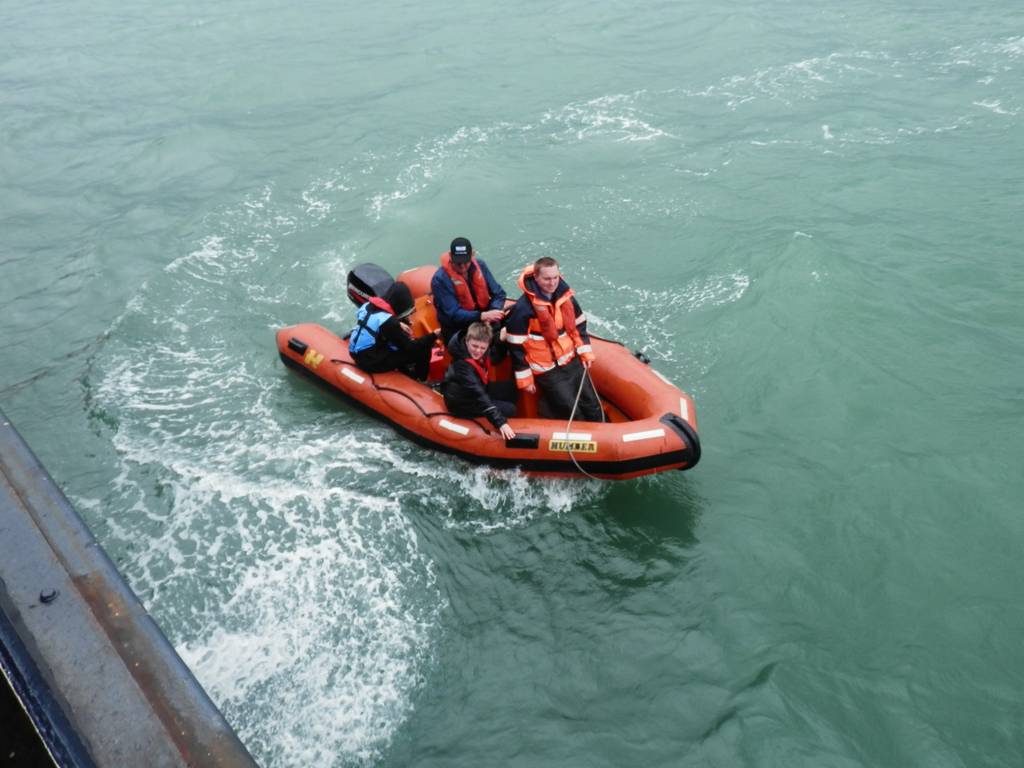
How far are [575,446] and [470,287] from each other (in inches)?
59.2

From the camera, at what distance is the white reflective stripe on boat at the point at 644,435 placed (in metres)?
6.10

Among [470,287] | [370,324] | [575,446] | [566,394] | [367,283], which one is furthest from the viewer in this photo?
[367,283]

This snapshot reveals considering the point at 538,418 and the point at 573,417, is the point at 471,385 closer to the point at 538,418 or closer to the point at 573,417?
the point at 538,418

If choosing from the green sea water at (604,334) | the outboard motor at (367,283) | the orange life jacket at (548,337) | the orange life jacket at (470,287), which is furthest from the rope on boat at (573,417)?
the outboard motor at (367,283)

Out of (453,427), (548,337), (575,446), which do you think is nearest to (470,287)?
(548,337)

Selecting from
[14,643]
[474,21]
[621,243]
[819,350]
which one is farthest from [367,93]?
[14,643]

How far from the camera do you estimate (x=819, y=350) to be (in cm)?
791

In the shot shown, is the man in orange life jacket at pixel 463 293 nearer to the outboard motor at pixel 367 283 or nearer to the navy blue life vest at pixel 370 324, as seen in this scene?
the navy blue life vest at pixel 370 324

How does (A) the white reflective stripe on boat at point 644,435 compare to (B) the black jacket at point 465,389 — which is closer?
(A) the white reflective stripe on boat at point 644,435

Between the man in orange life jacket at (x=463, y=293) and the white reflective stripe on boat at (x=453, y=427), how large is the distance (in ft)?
2.49

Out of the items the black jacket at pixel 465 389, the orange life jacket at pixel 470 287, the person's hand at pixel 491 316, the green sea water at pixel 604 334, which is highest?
the orange life jacket at pixel 470 287

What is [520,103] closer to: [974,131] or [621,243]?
[621,243]

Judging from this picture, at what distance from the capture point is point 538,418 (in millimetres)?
6680

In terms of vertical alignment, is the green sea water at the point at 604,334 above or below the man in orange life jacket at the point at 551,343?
below
